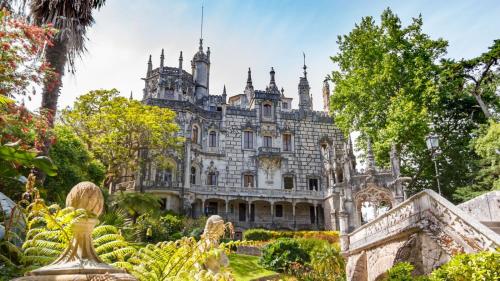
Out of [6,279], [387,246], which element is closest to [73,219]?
[6,279]

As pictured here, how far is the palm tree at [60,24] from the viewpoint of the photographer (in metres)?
9.82

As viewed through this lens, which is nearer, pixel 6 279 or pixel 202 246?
pixel 202 246

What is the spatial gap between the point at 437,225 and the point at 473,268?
11.4 feet

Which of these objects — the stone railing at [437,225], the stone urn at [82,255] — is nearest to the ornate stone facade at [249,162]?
the stone railing at [437,225]

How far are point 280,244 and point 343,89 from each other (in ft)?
45.7

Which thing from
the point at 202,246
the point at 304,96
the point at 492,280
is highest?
the point at 304,96

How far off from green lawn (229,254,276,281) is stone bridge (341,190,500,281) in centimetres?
601

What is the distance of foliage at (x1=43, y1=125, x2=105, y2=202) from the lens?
59.8 ft

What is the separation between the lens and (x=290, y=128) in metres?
41.8

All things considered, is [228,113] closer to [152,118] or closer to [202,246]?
[152,118]

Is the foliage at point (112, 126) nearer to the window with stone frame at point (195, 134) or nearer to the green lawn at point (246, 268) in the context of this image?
the window with stone frame at point (195, 134)

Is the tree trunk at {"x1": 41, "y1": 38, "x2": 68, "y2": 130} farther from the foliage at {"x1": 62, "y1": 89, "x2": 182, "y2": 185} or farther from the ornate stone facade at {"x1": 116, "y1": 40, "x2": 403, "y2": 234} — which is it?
the ornate stone facade at {"x1": 116, "y1": 40, "x2": 403, "y2": 234}

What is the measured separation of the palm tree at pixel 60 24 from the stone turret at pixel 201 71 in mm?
34927

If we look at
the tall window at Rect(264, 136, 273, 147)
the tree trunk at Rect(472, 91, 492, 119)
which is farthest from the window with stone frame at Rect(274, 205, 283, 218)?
the tree trunk at Rect(472, 91, 492, 119)
